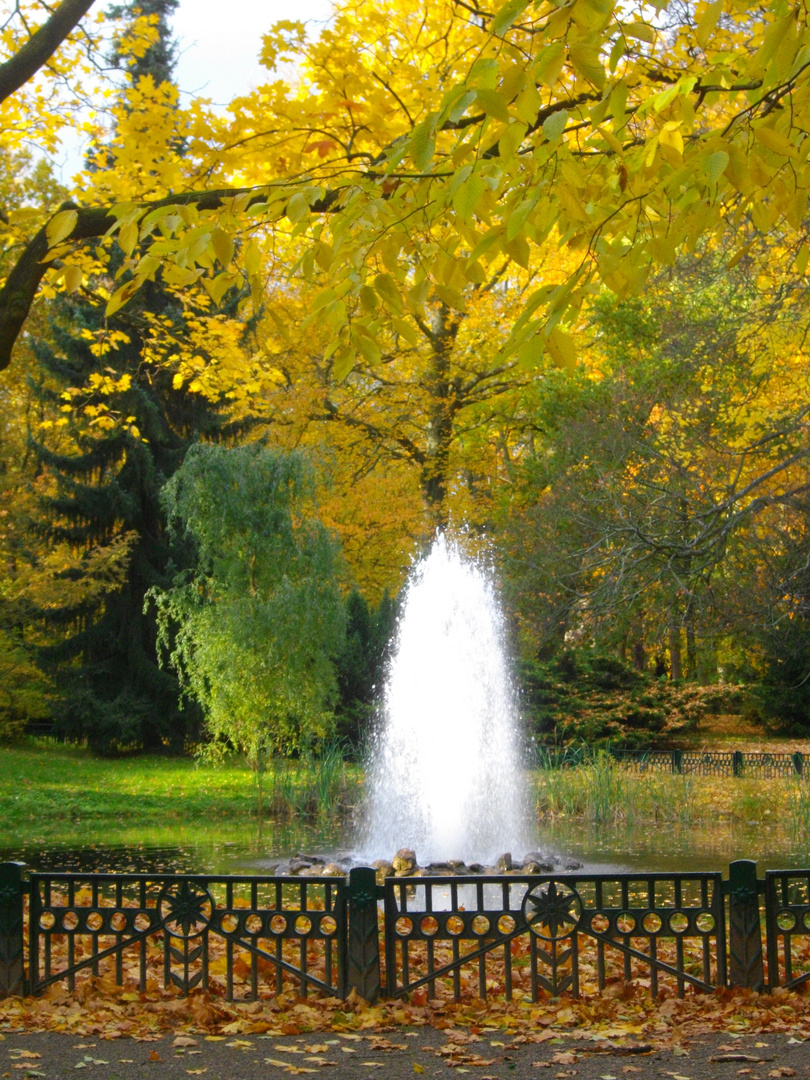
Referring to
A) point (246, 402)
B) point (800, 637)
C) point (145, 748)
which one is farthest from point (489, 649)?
point (145, 748)

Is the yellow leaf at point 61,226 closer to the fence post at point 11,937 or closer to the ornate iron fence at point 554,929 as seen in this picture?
the fence post at point 11,937

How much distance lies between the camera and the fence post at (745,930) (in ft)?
16.9

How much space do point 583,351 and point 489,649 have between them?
13.4 meters

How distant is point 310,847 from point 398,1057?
780 centimetres

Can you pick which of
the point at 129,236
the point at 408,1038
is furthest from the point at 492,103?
the point at 408,1038

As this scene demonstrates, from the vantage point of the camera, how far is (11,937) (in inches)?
206

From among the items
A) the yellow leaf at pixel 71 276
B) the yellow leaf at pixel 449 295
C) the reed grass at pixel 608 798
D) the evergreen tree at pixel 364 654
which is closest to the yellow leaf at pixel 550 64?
the yellow leaf at pixel 449 295

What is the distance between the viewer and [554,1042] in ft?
15.1

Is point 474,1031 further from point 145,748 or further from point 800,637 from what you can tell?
point 145,748

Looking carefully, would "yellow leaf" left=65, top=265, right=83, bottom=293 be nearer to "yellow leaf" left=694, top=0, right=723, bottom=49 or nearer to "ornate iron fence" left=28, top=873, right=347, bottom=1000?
"ornate iron fence" left=28, top=873, right=347, bottom=1000

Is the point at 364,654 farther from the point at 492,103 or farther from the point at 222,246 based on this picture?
the point at 492,103

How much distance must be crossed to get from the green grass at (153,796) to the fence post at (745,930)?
880cm

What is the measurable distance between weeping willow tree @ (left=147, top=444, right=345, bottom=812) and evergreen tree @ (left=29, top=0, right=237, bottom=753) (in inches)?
177

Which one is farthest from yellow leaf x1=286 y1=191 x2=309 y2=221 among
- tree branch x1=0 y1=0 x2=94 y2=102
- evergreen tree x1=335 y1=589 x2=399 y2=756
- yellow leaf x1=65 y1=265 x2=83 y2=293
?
evergreen tree x1=335 y1=589 x2=399 y2=756
